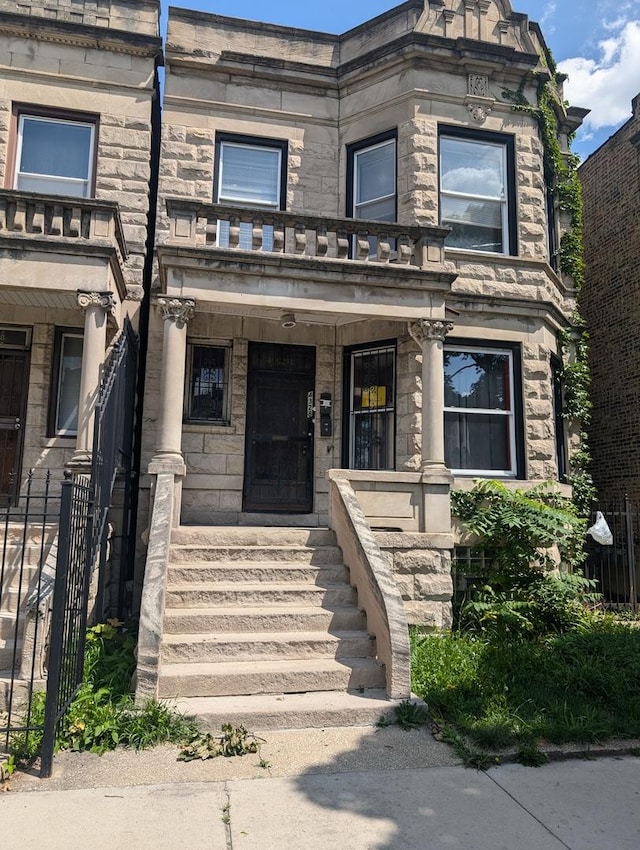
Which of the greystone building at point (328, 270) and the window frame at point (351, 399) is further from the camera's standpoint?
the window frame at point (351, 399)

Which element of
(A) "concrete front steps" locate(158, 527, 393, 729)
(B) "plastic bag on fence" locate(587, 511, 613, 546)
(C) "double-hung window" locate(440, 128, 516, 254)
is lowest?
(A) "concrete front steps" locate(158, 527, 393, 729)

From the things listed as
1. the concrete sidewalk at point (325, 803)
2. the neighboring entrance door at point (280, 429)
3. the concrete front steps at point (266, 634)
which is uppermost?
the neighboring entrance door at point (280, 429)

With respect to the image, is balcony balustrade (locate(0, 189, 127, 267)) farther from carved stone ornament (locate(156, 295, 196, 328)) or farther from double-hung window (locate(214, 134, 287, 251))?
double-hung window (locate(214, 134, 287, 251))

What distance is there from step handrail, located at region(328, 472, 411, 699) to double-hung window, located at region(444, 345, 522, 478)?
2662mm

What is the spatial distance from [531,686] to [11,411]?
7761mm

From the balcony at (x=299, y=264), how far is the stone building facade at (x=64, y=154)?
1.06 metres

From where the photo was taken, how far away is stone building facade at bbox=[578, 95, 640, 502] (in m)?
13.6

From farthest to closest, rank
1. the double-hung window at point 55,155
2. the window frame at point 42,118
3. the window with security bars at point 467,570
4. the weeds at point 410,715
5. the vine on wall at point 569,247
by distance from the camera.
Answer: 1. the vine on wall at point 569,247
2. the double-hung window at point 55,155
3. the window frame at point 42,118
4. the window with security bars at point 467,570
5. the weeds at point 410,715

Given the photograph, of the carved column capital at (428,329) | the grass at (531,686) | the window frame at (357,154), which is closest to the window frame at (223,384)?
the carved column capital at (428,329)

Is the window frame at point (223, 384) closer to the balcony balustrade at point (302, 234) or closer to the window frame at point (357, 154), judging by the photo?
the balcony balustrade at point (302, 234)

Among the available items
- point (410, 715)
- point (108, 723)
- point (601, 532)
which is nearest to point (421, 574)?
point (410, 715)

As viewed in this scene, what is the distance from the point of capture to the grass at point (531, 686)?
5062mm

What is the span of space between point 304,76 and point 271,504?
282 inches

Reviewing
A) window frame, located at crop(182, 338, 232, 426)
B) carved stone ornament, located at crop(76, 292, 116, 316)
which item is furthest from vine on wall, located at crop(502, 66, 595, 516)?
carved stone ornament, located at crop(76, 292, 116, 316)
